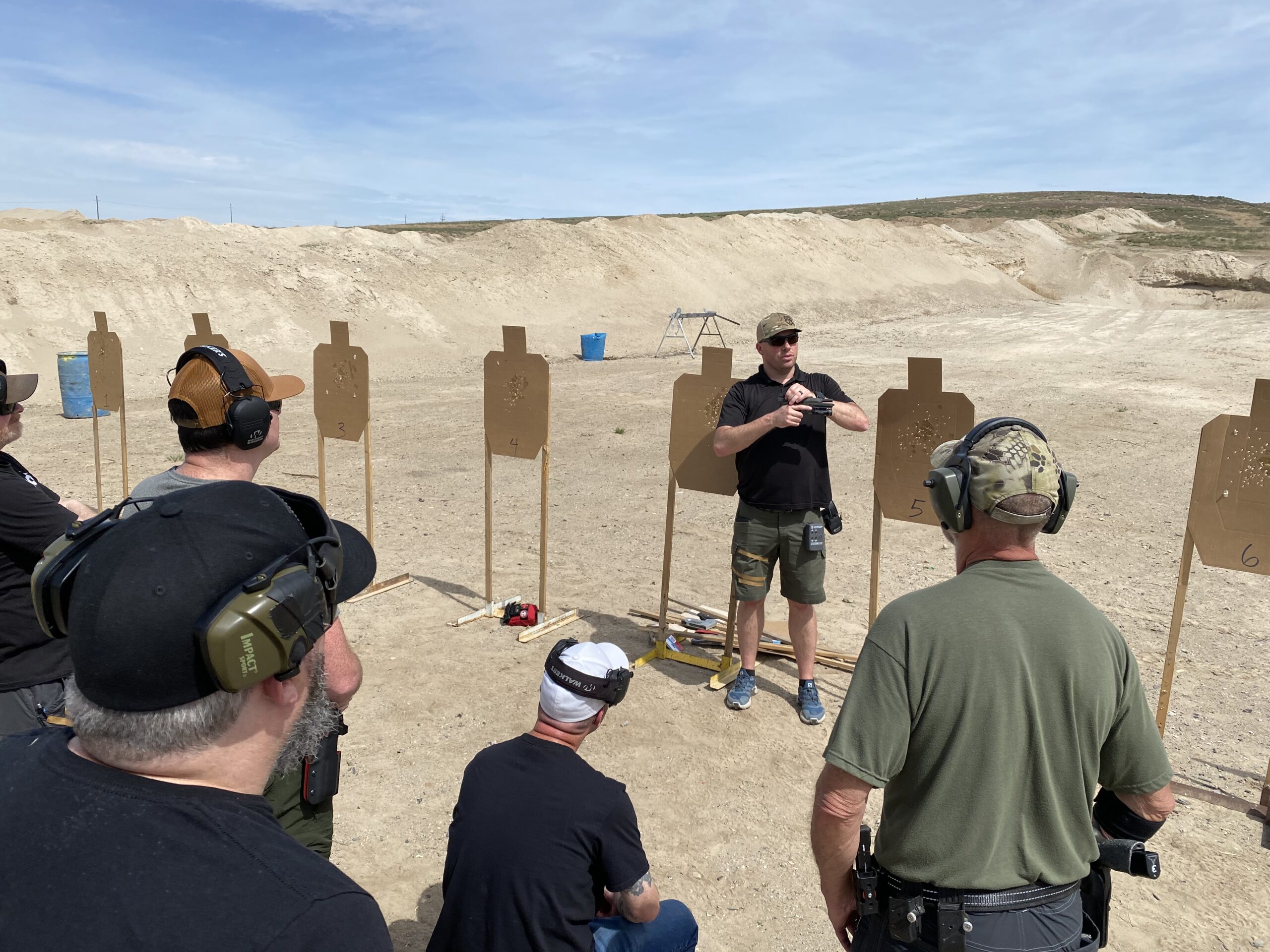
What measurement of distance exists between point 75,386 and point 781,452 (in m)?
14.0

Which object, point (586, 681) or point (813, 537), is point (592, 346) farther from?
point (586, 681)

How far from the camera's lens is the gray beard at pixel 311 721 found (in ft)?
4.34

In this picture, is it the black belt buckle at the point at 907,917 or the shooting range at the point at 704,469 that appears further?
the shooting range at the point at 704,469

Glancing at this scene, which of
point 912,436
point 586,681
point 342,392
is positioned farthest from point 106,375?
point 586,681

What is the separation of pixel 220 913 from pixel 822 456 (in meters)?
4.06

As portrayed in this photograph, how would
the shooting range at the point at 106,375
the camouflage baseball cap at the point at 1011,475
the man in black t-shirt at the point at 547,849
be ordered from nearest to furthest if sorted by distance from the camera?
the camouflage baseball cap at the point at 1011,475 → the man in black t-shirt at the point at 547,849 → the shooting range at the point at 106,375

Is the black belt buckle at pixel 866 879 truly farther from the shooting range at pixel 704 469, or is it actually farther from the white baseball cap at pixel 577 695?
the shooting range at pixel 704 469

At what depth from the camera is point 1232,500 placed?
4355 millimetres

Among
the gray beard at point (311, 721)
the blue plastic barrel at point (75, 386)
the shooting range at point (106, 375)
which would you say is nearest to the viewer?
the gray beard at point (311, 721)

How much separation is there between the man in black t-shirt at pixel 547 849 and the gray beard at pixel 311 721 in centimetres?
90

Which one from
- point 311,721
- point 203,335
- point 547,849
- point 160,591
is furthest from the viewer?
point 203,335

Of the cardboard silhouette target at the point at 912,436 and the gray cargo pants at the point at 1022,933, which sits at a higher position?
the cardboard silhouette target at the point at 912,436

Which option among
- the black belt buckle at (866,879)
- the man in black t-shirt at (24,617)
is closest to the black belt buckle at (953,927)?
the black belt buckle at (866,879)

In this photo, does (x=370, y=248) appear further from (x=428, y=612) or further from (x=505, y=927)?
(x=505, y=927)
